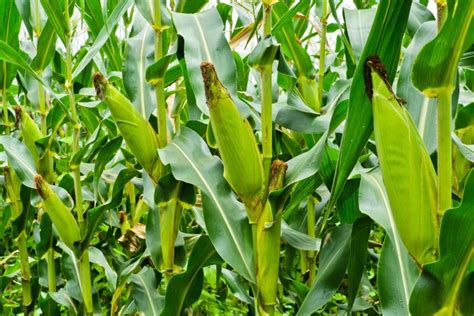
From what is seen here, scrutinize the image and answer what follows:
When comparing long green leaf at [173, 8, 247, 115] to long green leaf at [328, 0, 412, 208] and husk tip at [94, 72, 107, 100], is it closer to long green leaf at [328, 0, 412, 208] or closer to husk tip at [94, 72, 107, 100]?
husk tip at [94, 72, 107, 100]

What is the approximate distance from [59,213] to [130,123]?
47 centimetres

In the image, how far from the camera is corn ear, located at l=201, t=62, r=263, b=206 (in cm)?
112

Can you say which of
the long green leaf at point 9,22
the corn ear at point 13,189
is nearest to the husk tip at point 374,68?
the long green leaf at point 9,22

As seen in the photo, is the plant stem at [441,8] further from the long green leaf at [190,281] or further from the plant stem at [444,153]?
the long green leaf at [190,281]

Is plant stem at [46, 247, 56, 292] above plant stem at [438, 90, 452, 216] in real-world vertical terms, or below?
below

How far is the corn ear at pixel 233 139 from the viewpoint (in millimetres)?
1124

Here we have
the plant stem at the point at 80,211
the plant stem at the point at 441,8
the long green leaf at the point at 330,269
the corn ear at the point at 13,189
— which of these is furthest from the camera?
the corn ear at the point at 13,189

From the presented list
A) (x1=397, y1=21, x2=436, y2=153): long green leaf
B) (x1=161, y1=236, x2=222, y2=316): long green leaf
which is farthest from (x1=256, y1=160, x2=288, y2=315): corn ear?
(x1=397, y1=21, x2=436, y2=153): long green leaf

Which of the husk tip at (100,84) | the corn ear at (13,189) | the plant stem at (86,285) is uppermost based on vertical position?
the husk tip at (100,84)

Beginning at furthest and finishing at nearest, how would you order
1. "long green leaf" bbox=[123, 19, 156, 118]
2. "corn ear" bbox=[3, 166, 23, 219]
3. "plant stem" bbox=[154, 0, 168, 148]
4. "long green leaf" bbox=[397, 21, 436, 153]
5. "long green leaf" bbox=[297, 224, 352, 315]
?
"corn ear" bbox=[3, 166, 23, 219] → "long green leaf" bbox=[123, 19, 156, 118] → "plant stem" bbox=[154, 0, 168, 148] → "long green leaf" bbox=[297, 224, 352, 315] → "long green leaf" bbox=[397, 21, 436, 153]

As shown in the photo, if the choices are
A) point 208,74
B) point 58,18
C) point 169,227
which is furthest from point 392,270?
point 58,18

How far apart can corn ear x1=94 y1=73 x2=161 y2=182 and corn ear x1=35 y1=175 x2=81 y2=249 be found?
39cm

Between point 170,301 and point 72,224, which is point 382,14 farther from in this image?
point 72,224

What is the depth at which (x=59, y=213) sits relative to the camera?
68.1 inches
